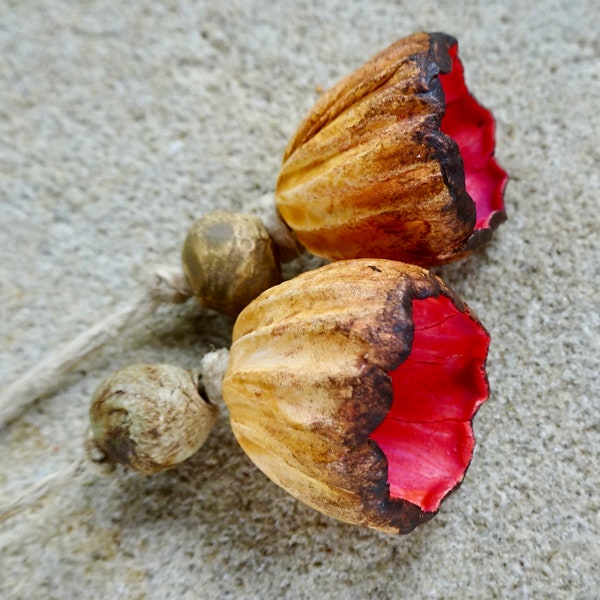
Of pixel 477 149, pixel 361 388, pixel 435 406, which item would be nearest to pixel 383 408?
pixel 361 388

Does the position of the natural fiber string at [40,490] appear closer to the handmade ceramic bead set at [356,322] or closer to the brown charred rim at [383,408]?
the handmade ceramic bead set at [356,322]

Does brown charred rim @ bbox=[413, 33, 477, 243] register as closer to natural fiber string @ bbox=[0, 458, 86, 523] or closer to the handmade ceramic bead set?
the handmade ceramic bead set

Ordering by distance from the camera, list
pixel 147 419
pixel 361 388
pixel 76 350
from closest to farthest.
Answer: pixel 361 388 → pixel 147 419 → pixel 76 350

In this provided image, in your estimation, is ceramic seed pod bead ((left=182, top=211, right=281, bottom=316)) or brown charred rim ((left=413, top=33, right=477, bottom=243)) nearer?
brown charred rim ((left=413, top=33, right=477, bottom=243))

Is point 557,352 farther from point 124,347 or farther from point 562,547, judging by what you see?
point 124,347

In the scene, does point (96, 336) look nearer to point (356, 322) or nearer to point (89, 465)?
point (89, 465)

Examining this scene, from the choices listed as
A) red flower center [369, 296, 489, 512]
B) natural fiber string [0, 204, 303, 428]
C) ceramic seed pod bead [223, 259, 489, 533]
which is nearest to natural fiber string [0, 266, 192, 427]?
natural fiber string [0, 204, 303, 428]
